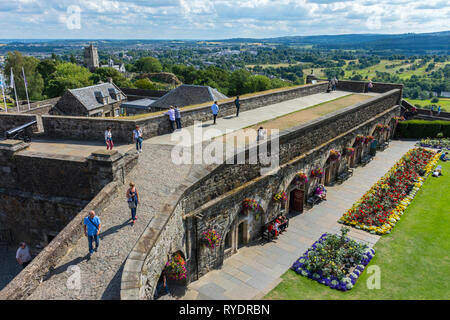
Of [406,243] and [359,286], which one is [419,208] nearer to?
[406,243]

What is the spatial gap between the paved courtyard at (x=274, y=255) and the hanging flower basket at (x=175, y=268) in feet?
4.40

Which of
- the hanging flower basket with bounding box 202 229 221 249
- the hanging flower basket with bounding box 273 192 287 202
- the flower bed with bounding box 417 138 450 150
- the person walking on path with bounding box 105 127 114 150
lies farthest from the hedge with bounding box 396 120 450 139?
the person walking on path with bounding box 105 127 114 150

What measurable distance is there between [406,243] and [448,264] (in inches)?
73.8

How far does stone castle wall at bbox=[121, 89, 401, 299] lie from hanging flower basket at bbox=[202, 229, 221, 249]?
0.22 m

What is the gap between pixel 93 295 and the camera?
26.1ft

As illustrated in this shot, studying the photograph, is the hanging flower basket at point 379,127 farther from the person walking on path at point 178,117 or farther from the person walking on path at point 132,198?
the person walking on path at point 132,198

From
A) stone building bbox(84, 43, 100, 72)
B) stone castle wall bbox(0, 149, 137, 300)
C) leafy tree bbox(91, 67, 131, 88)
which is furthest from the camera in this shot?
stone building bbox(84, 43, 100, 72)

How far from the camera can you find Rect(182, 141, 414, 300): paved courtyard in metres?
12.0

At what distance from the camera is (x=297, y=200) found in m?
17.9

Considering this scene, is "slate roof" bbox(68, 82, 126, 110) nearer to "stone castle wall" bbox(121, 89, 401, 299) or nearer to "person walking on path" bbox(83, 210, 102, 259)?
"stone castle wall" bbox(121, 89, 401, 299)

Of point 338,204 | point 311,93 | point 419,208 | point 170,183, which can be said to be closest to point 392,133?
point 311,93

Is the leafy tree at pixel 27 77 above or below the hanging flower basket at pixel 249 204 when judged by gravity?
above

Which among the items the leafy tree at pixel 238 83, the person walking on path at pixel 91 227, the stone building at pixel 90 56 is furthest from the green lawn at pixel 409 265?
the stone building at pixel 90 56

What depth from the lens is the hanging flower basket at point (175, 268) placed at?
10.3m
